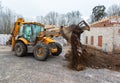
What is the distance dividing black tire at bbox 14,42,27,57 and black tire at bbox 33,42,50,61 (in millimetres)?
979

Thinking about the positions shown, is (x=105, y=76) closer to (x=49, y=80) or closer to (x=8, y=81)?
(x=49, y=80)

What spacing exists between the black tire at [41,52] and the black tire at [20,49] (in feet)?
3.21

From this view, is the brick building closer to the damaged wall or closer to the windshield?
the damaged wall

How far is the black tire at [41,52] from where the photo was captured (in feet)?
28.5

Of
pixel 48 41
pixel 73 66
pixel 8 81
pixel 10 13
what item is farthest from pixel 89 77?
pixel 10 13

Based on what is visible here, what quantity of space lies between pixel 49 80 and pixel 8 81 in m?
1.47

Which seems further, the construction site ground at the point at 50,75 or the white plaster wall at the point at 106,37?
the white plaster wall at the point at 106,37

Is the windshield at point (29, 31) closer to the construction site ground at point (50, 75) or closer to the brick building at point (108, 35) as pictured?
the construction site ground at point (50, 75)

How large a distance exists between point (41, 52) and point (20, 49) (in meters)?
1.66

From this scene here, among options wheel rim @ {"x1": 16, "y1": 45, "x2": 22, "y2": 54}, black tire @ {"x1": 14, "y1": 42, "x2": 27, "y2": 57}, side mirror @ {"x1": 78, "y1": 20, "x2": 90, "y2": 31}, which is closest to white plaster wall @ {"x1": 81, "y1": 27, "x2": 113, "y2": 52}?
side mirror @ {"x1": 78, "y1": 20, "x2": 90, "y2": 31}

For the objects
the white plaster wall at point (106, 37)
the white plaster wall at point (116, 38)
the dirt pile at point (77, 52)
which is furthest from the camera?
the white plaster wall at point (106, 37)

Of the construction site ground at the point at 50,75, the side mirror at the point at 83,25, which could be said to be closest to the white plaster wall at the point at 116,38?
the side mirror at the point at 83,25

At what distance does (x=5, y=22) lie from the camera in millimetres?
44750

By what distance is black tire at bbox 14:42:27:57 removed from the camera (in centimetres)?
971
